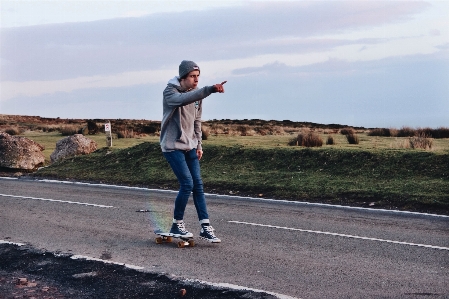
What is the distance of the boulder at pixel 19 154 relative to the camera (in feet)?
71.9

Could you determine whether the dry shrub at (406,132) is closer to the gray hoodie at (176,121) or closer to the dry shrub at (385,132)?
the dry shrub at (385,132)

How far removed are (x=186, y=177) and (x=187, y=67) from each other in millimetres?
1445

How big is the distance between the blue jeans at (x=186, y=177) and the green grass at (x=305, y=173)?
18.4 feet

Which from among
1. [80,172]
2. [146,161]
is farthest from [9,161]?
[146,161]

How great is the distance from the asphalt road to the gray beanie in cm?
234

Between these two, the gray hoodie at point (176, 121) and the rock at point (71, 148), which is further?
the rock at point (71, 148)

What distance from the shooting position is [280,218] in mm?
10727

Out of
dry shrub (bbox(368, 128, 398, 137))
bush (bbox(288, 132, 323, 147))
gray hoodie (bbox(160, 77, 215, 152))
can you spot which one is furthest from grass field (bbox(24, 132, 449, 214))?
dry shrub (bbox(368, 128, 398, 137))

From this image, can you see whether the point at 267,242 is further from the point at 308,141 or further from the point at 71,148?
the point at 71,148

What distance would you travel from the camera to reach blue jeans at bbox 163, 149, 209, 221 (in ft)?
26.1

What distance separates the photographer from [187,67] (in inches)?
304

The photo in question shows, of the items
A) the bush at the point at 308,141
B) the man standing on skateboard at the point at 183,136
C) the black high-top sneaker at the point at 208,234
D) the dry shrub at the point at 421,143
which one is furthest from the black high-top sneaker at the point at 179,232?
the bush at the point at 308,141

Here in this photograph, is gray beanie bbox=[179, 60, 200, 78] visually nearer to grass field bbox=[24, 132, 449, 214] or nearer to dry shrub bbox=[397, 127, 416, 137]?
grass field bbox=[24, 132, 449, 214]

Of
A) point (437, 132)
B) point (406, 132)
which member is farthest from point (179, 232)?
point (406, 132)
